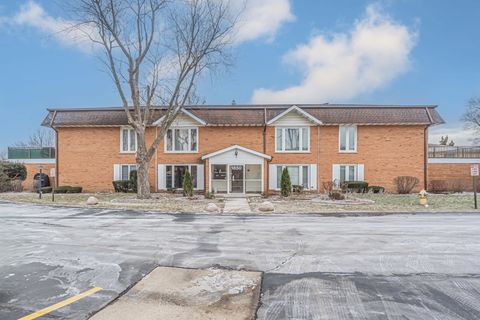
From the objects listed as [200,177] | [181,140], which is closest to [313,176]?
[200,177]

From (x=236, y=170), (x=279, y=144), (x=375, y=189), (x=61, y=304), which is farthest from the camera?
(x=279, y=144)

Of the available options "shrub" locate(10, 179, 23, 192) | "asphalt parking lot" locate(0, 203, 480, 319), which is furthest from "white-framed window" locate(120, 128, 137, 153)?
"asphalt parking lot" locate(0, 203, 480, 319)

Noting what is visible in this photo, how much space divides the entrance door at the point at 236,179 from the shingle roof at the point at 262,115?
126 inches

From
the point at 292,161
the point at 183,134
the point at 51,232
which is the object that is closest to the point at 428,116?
the point at 292,161

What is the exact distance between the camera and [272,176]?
86.0ft

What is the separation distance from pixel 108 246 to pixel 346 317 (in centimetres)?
601

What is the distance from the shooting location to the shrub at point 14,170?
28453 mm

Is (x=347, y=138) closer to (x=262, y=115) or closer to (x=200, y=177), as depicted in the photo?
(x=262, y=115)

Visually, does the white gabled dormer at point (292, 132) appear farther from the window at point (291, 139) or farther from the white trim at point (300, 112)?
the white trim at point (300, 112)

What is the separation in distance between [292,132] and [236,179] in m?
5.32

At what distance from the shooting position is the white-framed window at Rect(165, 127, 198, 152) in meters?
26.9

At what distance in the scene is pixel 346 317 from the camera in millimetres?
4516

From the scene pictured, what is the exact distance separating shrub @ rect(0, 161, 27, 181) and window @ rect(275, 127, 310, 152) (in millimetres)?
20479

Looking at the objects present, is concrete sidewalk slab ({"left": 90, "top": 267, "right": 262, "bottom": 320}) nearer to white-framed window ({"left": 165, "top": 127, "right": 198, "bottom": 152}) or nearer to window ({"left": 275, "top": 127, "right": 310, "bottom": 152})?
window ({"left": 275, "top": 127, "right": 310, "bottom": 152})
